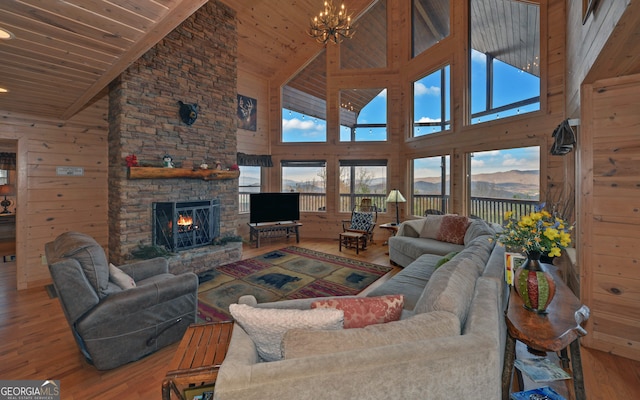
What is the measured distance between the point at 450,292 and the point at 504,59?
509 cm

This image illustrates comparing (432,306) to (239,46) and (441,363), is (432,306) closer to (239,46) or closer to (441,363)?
(441,363)

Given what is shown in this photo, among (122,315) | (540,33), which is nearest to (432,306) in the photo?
(122,315)

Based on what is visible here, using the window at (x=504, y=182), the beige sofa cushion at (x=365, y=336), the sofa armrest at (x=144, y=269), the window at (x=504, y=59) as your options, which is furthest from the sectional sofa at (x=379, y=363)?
the window at (x=504, y=59)

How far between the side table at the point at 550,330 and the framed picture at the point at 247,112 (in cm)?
654

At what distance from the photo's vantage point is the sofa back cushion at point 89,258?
2109 millimetres

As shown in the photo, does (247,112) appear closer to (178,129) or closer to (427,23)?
(178,129)

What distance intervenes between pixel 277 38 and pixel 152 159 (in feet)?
14.5

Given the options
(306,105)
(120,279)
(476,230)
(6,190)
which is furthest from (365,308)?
(6,190)

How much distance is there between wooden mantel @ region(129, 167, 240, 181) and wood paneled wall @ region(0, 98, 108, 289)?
1.06 meters

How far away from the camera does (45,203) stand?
4020 mm

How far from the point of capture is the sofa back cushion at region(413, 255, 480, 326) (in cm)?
145

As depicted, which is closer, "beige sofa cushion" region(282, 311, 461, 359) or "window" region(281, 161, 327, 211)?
"beige sofa cushion" region(282, 311, 461, 359)

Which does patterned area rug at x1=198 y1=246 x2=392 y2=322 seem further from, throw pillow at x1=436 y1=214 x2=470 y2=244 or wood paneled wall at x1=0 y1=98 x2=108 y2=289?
wood paneled wall at x1=0 y1=98 x2=108 y2=289

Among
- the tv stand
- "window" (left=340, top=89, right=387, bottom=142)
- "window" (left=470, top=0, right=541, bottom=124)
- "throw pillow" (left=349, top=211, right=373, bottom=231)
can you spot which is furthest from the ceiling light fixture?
"window" (left=340, top=89, right=387, bottom=142)
